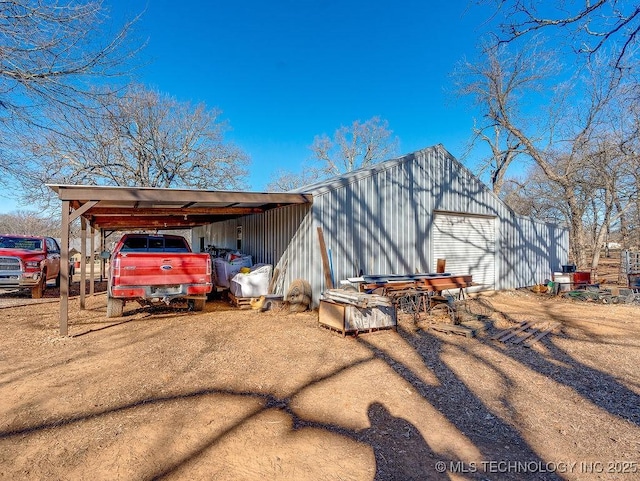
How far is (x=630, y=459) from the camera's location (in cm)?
275

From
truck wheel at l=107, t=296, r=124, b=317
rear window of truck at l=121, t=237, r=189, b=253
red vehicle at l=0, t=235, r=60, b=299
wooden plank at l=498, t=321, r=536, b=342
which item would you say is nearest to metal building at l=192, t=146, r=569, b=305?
rear window of truck at l=121, t=237, r=189, b=253

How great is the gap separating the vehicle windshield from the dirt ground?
5.44m

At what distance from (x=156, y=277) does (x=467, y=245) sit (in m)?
9.72

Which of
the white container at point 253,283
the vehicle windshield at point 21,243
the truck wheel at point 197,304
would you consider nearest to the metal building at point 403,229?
the white container at point 253,283

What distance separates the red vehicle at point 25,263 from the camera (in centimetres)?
977

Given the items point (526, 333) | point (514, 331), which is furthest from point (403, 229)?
point (526, 333)

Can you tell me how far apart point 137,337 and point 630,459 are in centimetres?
671

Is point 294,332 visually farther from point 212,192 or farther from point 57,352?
point 57,352

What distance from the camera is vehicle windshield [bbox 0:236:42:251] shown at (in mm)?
10508

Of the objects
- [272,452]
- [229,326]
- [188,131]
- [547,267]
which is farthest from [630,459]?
[188,131]

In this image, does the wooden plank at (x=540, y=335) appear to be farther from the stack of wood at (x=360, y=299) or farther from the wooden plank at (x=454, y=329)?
the stack of wood at (x=360, y=299)

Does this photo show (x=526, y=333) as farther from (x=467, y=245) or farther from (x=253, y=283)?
(x=253, y=283)

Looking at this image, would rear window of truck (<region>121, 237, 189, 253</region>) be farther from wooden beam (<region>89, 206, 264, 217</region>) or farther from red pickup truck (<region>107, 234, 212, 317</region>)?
wooden beam (<region>89, 206, 264, 217</region>)

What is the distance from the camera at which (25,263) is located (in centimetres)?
1005
